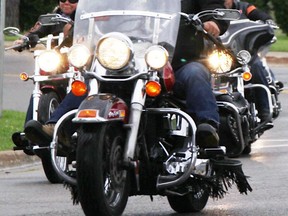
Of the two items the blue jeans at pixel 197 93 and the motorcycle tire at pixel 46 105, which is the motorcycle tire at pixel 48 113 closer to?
the motorcycle tire at pixel 46 105

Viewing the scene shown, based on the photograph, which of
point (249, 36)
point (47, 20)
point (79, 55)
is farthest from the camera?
point (249, 36)

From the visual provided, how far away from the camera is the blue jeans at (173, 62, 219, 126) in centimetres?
834

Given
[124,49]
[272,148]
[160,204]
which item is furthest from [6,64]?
[124,49]

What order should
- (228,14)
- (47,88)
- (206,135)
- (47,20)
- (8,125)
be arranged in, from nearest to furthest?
(206,135) < (228,14) < (47,20) < (47,88) < (8,125)

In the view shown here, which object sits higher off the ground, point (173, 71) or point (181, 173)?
point (173, 71)

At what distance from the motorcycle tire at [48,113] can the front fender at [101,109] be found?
11.5 feet

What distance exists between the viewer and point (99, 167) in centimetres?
742

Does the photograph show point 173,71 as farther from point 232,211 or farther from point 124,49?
point 232,211

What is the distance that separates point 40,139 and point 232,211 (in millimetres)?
1659

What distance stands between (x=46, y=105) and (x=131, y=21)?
350cm

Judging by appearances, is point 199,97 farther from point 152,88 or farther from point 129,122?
point 129,122

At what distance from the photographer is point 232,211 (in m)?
9.16

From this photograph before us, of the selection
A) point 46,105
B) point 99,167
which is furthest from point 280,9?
point 99,167

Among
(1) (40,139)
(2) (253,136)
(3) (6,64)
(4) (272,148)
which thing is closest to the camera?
(1) (40,139)
